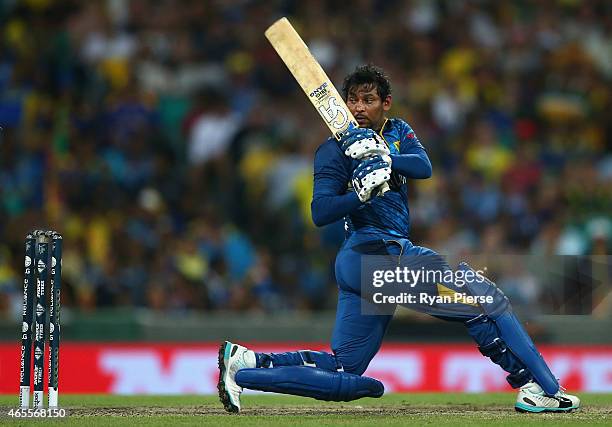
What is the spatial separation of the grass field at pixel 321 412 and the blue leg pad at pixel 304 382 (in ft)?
0.41

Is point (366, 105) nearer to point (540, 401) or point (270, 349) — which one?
point (540, 401)

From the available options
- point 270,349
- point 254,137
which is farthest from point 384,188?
point 254,137

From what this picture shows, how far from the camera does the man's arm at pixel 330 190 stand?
218 inches

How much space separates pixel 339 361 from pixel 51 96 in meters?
7.15

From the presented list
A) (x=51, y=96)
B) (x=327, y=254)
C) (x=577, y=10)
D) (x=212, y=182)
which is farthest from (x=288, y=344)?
(x=577, y=10)

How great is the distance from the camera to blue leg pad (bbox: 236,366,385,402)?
5660 millimetres

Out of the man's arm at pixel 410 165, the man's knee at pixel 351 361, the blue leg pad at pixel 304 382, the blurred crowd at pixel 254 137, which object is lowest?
the blue leg pad at pixel 304 382

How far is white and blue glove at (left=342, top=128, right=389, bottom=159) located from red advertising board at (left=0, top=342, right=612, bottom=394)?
181 inches

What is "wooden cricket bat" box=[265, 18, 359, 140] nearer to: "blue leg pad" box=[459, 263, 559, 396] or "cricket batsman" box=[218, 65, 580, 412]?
"cricket batsman" box=[218, 65, 580, 412]

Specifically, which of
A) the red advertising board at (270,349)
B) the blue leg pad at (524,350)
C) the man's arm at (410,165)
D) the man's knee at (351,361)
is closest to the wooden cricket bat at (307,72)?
the man's arm at (410,165)

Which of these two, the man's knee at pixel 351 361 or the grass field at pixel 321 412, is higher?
the man's knee at pixel 351 361

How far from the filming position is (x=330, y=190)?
18.6 ft

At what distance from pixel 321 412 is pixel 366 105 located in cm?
164

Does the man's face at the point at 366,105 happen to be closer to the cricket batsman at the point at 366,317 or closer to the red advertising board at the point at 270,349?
the cricket batsman at the point at 366,317
